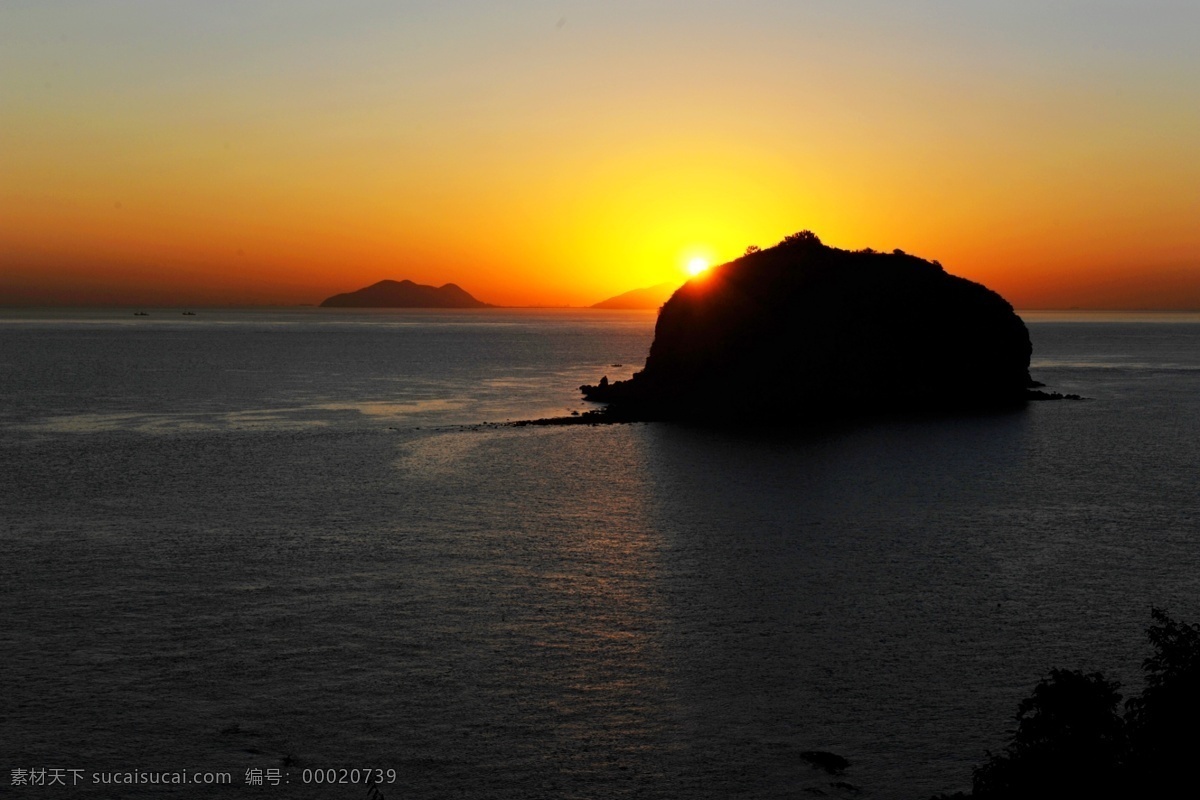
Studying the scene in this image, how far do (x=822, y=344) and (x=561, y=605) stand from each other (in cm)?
7354

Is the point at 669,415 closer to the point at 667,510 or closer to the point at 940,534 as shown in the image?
the point at 667,510

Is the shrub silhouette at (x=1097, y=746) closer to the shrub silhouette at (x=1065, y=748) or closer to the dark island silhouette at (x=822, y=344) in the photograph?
the shrub silhouette at (x=1065, y=748)

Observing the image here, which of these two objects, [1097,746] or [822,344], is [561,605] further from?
[822,344]

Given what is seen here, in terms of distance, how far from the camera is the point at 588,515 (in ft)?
158

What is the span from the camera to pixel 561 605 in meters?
32.7

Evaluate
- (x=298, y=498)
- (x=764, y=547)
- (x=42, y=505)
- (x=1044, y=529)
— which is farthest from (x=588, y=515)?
(x=42, y=505)

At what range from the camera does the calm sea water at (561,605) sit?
22.4m

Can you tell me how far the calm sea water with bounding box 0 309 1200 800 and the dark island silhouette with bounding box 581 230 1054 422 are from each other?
26.9 m

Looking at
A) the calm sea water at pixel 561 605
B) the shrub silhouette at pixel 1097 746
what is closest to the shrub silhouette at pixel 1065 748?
the shrub silhouette at pixel 1097 746

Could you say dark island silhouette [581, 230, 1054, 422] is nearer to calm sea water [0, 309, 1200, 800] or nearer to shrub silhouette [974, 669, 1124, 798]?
calm sea water [0, 309, 1200, 800]

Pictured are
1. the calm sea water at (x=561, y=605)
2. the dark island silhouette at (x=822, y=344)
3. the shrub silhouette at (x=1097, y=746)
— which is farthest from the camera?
the dark island silhouette at (x=822, y=344)

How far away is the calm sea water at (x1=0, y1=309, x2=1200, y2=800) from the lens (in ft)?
73.5

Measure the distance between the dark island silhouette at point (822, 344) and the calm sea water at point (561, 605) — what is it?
88.1ft

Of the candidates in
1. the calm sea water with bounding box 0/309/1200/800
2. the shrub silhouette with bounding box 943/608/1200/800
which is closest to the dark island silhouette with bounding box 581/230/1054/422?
the calm sea water with bounding box 0/309/1200/800
